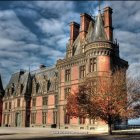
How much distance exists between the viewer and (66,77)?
Answer: 187ft

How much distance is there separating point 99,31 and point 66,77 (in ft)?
39.0

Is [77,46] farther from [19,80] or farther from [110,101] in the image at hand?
[19,80]

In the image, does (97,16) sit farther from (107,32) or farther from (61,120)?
(61,120)

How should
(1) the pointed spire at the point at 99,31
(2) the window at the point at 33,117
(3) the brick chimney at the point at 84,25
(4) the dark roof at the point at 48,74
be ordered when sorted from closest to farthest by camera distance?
(1) the pointed spire at the point at 99,31 < (3) the brick chimney at the point at 84,25 < (4) the dark roof at the point at 48,74 < (2) the window at the point at 33,117

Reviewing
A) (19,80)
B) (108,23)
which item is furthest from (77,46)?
(19,80)

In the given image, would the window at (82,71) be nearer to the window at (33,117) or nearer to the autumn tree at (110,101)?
the autumn tree at (110,101)

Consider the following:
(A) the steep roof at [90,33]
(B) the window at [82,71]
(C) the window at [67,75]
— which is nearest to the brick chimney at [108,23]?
(A) the steep roof at [90,33]

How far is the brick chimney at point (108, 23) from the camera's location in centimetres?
5193

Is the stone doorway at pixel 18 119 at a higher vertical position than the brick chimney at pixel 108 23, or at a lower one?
lower

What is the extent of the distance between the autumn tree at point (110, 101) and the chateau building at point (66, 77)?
9.15 metres

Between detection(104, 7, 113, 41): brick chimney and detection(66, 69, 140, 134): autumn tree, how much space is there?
553 inches

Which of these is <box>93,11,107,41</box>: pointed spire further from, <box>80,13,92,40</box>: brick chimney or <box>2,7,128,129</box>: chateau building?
<box>80,13,92,40</box>: brick chimney

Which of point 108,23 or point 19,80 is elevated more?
point 108,23

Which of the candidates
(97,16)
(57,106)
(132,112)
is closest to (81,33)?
(97,16)
